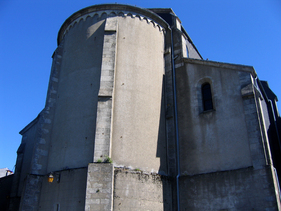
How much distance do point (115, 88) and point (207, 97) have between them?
5102mm

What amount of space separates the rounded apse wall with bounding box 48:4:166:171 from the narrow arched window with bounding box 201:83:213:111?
2.45 m

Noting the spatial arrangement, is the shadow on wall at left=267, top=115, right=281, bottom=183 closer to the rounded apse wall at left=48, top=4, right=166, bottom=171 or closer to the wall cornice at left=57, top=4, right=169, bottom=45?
the rounded apse wall at left=48, top=4, right=166, bottom=171

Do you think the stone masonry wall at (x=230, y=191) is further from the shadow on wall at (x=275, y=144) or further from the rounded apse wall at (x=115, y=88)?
the shadow on wall at (x=275, y=144)

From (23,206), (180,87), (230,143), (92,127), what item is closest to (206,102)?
(180,87)

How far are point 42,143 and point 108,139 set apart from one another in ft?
13.8

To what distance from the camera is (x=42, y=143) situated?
49.7ft

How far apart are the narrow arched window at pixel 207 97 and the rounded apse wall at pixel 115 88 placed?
245 centimetres

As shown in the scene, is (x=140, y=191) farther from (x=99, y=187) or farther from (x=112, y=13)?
(x=112, y=13)

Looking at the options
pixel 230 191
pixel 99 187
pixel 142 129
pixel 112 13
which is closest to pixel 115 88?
pixel 142 129

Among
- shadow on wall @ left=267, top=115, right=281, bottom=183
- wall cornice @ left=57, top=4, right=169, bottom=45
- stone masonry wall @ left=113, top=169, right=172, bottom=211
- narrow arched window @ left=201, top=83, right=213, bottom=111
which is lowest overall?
stone masonry wall @ left=113, top=169, right=172, bottom=211

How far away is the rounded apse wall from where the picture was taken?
13.9m

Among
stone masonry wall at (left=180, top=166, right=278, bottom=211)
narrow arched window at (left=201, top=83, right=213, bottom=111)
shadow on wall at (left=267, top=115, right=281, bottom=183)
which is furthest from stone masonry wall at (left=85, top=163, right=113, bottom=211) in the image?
shadow on wall at (left=267, top=115, right=281, bottom=183)

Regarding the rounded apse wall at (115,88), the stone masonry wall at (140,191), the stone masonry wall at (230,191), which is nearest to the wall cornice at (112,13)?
the rounded apse wall at (115,88)

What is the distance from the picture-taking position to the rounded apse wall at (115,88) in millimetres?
13938
